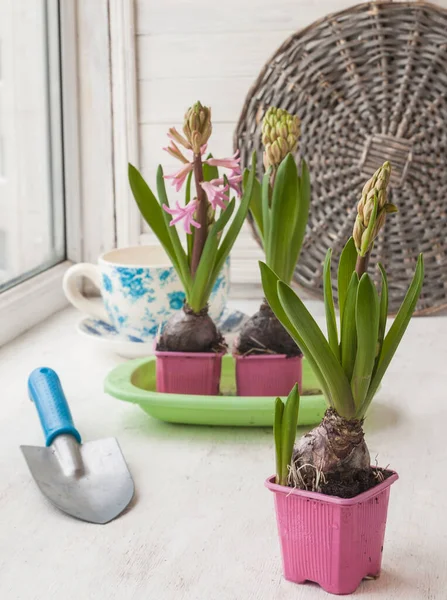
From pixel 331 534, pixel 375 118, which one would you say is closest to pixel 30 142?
pixel 375 118

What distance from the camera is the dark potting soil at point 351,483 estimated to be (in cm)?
48

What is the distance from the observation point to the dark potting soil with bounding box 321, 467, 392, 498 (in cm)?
48

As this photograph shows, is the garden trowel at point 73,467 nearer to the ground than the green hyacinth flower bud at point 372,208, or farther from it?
nearer to the ground

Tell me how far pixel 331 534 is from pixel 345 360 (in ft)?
0.30

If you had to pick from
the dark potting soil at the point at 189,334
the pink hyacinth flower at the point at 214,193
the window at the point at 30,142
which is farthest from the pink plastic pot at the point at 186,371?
the window at the point at 30,142

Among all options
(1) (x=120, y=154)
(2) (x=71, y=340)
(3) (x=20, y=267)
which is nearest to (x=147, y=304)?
(2) (x=71, y=340)

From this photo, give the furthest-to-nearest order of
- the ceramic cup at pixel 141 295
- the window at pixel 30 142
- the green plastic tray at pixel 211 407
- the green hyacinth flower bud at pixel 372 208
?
the window at pixel 30 142 → the ceramic cup at pixel 141 295 → the green plastic tray at pixel 211 407 → the green hyacinth flower bud at pixel 372 208

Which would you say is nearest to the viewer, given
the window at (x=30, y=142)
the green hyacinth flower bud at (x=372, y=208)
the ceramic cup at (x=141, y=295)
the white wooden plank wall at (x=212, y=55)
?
the green hyacinth flower bud at (x=372, y=208)

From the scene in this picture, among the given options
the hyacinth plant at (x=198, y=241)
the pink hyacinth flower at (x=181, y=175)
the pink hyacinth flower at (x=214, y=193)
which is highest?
the pink hyacinth flower at (x=181, y=175)

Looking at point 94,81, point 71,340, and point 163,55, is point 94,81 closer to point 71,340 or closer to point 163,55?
point 163,55

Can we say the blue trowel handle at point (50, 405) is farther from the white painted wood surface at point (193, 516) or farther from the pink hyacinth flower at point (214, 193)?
the pink hyacinth flower at point (214, 193)

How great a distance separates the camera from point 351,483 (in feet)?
1.61

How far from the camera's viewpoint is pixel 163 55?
3.77 feet

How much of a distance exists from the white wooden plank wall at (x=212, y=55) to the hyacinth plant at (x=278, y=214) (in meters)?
0.41
